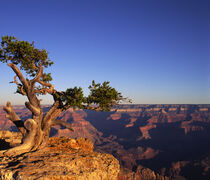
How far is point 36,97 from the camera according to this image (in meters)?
13.9

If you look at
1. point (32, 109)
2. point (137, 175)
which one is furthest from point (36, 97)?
point (137, 175)

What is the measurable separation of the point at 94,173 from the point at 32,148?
617 cm

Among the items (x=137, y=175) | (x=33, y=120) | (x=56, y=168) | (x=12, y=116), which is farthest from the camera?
(x=137, y=175)

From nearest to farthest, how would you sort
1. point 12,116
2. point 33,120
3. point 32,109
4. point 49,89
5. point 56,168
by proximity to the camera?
point 56,168, point 33,120, point 32,109, point 12,116, point 49,89

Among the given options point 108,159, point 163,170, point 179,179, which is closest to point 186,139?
point 163,170

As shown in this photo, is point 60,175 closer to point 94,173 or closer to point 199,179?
point 94,173

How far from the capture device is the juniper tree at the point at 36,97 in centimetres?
1301

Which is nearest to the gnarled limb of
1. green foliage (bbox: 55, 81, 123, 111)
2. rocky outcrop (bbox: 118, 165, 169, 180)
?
green foliage (bbox: 55, 81, 123, 111)

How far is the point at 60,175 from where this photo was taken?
8.31 m

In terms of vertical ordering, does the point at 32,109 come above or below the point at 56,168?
above

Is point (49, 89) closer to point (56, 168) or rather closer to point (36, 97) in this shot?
point (36, 97)

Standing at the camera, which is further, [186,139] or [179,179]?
[186,139]

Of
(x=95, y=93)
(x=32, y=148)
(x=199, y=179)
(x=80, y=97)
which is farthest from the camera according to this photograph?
(x=199, y=179)

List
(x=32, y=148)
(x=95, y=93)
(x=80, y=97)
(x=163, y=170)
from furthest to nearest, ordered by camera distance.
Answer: (x=163, y=170) < (x=95, y=93) < (x=80, y=97) < (x=32, y=148)
